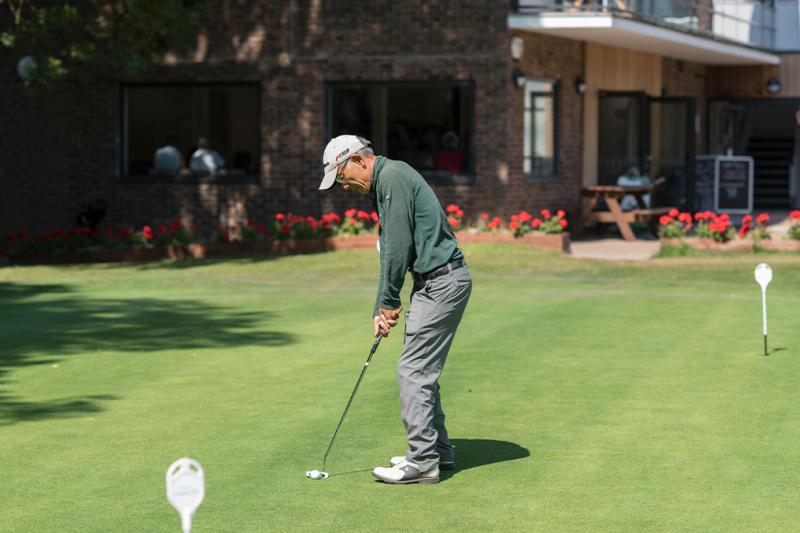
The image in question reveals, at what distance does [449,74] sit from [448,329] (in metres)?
18.5

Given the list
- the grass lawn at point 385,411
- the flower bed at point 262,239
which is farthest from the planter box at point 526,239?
the grass lawn at point 385,411

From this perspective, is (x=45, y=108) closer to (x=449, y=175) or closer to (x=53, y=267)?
(x=53, y=267)

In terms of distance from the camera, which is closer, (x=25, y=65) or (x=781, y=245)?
(x=781, y=245)

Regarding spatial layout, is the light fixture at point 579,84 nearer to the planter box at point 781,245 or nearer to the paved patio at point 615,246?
the paved patio at point 615,246

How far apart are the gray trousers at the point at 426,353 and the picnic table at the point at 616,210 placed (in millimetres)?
19757

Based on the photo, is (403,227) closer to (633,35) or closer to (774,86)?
(633,35)

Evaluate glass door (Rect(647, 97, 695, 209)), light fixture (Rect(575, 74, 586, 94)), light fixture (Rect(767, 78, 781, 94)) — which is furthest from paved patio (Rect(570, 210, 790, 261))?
light fixture (Rect(767, 78, 781, 94))

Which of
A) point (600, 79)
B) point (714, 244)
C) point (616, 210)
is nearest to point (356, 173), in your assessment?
point (714, 244)

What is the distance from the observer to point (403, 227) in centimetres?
800

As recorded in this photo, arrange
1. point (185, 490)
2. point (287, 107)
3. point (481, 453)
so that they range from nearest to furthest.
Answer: point (185, 490) < point (481, 453) < point (287, 107)

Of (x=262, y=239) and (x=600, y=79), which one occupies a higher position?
(x=600, y=79)

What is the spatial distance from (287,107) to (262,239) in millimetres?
3225

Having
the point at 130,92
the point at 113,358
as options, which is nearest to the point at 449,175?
the point at 130,92

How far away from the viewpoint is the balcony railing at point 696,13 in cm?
2606
